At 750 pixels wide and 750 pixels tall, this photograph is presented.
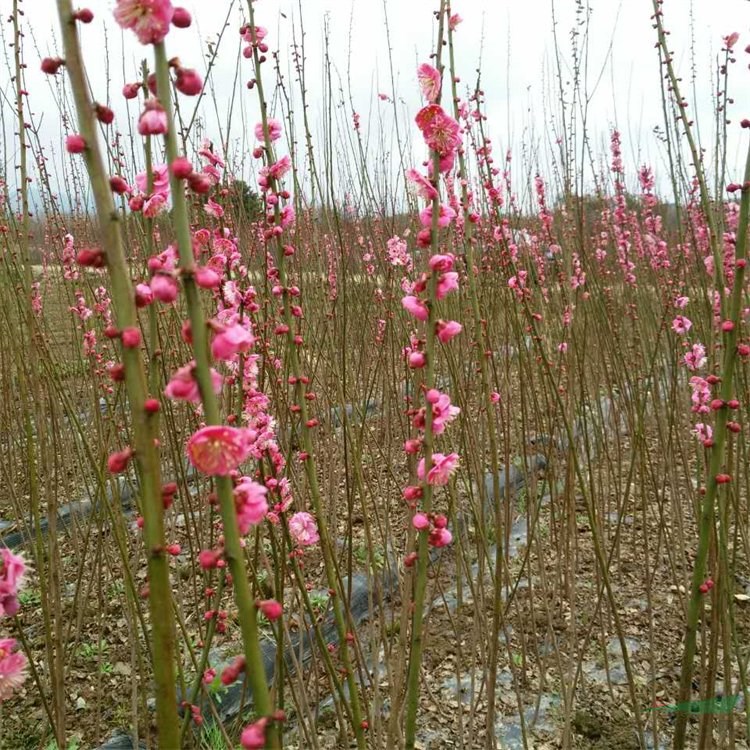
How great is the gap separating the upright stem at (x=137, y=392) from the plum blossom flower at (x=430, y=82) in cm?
66

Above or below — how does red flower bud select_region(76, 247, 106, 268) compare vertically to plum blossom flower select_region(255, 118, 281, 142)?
below

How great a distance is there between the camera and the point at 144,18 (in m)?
0.63

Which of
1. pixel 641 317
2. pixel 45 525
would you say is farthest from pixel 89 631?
pixel 641 317

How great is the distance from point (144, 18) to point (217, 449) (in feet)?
1.38

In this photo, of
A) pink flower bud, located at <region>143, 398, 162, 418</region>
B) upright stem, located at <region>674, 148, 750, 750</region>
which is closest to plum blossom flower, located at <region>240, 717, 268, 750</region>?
pink flower bud, located at <region>143, 398, 162, 418</region>

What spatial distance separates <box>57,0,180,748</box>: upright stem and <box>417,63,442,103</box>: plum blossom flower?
656 millimetres

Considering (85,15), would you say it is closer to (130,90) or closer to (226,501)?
(130,90)

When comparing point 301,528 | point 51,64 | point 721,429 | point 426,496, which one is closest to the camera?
point 51,64

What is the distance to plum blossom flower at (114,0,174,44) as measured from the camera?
63cm

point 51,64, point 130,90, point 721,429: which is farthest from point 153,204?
point 721,429

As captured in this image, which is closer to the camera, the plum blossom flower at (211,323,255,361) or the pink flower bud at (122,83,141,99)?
the plum blossom flower at (211,323,255,361)

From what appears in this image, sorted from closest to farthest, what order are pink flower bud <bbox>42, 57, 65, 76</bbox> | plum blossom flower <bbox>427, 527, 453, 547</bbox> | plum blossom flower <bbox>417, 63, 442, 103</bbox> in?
pink flower bud <bbox>42, 57, 65, 76</bbox>
plum blossom flower <bbox>427, 527, 453, 547</bbox>
plum blossom flower <bbox>417, 63, 442, 103</bbox>

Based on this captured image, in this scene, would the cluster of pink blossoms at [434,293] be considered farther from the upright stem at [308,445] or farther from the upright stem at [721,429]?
the upright stem at [721,429]

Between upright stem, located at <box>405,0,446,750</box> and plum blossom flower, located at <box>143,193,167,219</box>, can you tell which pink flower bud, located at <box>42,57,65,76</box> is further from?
upright stem, located at <box>405,0,446,750</box>
